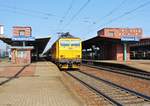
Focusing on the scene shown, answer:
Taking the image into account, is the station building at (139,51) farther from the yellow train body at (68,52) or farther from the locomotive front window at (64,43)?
the locomotive front window at (64,43)

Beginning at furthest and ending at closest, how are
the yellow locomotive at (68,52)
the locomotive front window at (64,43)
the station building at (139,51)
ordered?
1. the station building at (139,51)
2. the locomotive front window at (64,43)
3. the yellow locomotive at (68,52)

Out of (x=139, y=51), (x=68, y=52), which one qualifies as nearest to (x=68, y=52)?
(x=68, y=52)

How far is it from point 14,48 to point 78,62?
1655 centimetres

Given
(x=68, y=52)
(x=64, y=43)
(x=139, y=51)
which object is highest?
(x=139, y=51)

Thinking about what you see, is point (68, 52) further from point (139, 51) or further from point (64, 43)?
point (139, 51)

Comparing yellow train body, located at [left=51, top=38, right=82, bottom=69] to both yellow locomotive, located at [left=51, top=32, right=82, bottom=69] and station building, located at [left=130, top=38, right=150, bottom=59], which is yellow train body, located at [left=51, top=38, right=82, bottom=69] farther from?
station building, located at [left=130, top=38, right=150, bottom=59]

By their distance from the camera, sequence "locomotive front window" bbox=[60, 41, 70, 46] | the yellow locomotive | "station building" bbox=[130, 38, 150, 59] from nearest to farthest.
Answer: the yellow locomotive → "locomotive front window" bbox=[60, 41, 70, 46] → "station building" bbox=[130, 38, 150, 59]

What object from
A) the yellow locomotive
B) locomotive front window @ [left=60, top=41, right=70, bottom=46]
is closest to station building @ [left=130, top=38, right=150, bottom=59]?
the yellow locomotive

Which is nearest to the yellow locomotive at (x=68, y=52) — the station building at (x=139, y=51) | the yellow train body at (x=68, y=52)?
the yellow train body at (x=68, y=52)

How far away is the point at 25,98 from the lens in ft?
42.7

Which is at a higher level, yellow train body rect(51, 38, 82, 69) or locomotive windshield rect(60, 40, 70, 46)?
locomotive windshield rect(60, 40, 70, 46)

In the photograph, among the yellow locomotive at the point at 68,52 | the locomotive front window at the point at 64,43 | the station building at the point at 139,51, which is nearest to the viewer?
the yellow locomotive at the point at 68,52

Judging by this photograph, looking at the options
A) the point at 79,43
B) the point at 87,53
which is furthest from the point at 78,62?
the point at 87,53

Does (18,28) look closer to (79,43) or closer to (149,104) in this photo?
(79,43)
